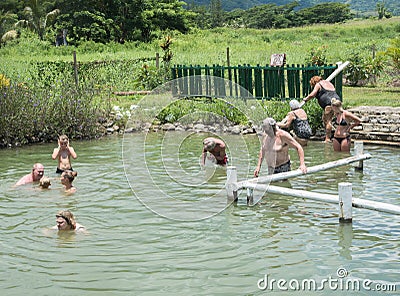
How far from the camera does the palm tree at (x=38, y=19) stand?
54031 mm

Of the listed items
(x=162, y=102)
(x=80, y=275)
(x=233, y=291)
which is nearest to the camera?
(x=233, y=291)

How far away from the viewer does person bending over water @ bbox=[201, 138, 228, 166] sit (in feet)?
40.4

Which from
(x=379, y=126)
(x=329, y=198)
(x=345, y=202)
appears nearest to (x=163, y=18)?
(x=379, y=126)

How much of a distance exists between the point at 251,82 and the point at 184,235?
1103 centimetres

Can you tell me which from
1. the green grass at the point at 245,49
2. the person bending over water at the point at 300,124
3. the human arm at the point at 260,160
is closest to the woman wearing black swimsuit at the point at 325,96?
the person bending over water at the point at 300,124

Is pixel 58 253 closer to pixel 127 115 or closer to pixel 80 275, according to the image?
pixel 80 275

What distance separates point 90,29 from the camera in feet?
169

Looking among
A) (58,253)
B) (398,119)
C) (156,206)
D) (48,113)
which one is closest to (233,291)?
(58,253)

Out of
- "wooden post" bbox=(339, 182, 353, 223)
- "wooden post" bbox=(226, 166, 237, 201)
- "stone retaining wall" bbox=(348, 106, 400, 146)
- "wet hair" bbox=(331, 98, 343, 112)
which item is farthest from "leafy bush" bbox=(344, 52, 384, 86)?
"wooden post" bbox=(339, 182, 353, 223)

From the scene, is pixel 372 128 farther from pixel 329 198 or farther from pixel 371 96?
pixel 329 198

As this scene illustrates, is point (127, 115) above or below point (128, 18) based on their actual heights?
below

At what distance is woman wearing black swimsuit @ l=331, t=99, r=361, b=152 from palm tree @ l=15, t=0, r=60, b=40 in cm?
4360

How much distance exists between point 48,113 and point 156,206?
24.5 feet

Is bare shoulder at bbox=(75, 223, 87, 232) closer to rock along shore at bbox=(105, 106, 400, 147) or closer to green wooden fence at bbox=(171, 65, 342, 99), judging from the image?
rock along shore at bbox=(105, 106, 400, 147)
